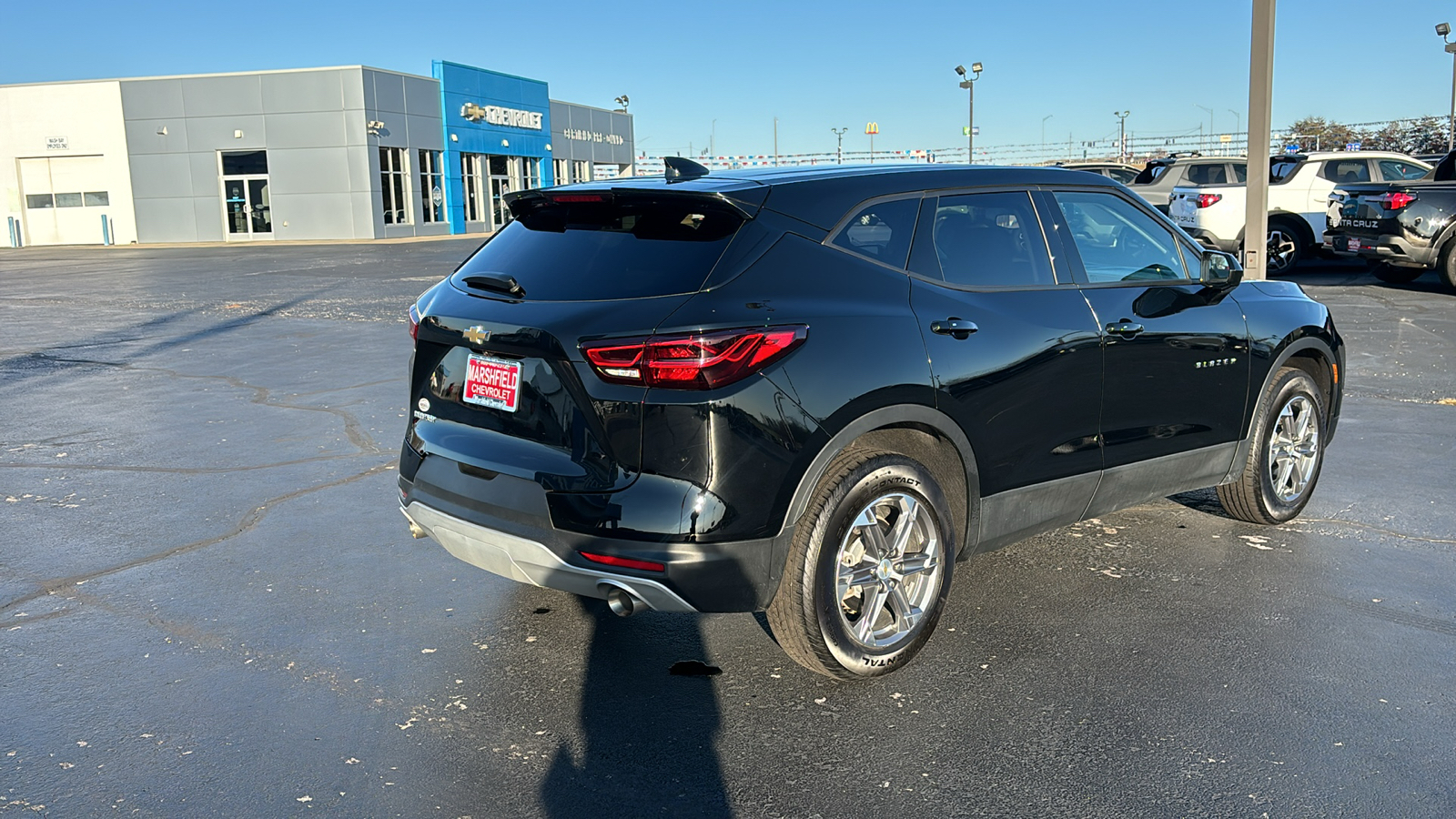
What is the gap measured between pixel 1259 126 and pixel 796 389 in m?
8.08

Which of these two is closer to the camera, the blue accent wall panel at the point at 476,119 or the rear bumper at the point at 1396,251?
the rear bumper at the point at 1396,251

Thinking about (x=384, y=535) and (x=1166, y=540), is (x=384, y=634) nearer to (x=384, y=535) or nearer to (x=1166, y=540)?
(x=384, y=535)

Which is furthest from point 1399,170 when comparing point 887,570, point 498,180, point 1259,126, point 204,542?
point 498,180

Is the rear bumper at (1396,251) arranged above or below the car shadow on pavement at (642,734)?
above

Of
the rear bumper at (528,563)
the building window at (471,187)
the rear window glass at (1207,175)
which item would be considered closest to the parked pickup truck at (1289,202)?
the rear window glass at (1207,175)

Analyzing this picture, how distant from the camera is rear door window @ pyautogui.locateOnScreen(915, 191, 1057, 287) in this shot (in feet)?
13.8

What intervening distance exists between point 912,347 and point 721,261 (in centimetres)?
73

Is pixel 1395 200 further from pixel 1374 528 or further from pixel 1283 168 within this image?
pixel 1374 528

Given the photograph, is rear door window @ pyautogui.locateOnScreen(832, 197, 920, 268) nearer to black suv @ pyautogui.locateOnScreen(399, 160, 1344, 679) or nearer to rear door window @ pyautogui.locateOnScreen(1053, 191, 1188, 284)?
black suv @ pyautogui.locateOnScreen(399, 160, 1344, 679)

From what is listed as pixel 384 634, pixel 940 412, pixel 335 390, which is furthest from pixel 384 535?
pixel 335 390

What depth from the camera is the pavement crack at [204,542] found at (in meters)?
4.85

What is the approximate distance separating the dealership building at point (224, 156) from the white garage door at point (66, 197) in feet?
0.18

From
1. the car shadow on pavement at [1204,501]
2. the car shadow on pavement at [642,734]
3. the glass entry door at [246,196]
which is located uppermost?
the glass entry door at [246,196]

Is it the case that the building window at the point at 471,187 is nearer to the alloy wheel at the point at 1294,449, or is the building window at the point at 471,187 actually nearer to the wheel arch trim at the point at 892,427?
the alloy wheel at the point at 1294,449
